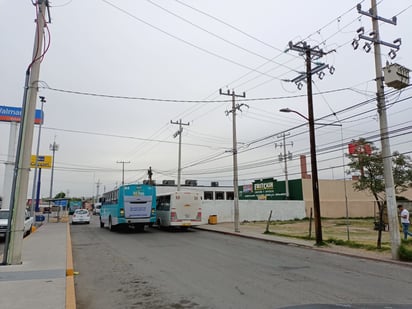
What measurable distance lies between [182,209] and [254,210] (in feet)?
50.5

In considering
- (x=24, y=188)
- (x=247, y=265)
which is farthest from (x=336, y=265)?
(x=24, y=188)

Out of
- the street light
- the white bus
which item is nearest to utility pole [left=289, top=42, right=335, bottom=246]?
the street light

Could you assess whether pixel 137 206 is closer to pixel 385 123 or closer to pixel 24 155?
pixel 24 155

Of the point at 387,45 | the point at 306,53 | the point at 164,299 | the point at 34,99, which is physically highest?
the point at 306,53

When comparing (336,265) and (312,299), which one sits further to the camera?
(336,265)

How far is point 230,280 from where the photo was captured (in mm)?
8977

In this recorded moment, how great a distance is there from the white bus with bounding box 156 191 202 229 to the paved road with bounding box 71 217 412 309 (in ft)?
36.4

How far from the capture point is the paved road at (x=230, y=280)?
711cm

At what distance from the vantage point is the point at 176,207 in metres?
25.6

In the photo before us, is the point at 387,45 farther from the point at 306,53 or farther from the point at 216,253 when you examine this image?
the point at 216,253

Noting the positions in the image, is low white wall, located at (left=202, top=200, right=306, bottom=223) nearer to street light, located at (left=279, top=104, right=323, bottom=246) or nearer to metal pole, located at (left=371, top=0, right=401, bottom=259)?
street light, located at (left=279, top=104, right=323, bottom=246)

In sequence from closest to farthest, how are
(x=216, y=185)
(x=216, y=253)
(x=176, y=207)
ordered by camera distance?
(x=216, y=253) < (x=176, y=207) < (x=216, y=185)

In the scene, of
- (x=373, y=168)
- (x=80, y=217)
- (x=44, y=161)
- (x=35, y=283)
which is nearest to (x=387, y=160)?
(x=35, y=283)

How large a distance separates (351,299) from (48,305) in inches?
226
